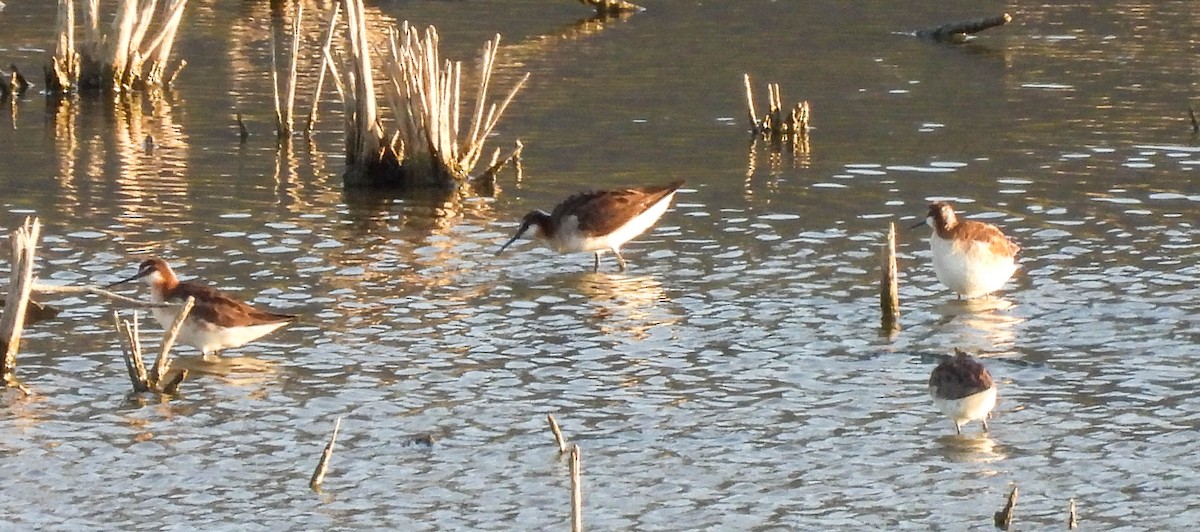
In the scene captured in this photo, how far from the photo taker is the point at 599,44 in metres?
31.3

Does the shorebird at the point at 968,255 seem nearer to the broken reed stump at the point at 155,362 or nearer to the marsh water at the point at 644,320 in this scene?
the marsh water at the point at 644,320

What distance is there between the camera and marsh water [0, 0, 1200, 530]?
399 inches

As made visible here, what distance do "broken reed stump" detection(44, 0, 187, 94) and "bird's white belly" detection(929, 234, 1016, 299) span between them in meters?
14.4

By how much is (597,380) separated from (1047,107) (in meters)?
14.0

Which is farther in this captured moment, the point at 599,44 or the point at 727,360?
the point at 599,44

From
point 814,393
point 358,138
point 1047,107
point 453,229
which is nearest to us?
point 814,393

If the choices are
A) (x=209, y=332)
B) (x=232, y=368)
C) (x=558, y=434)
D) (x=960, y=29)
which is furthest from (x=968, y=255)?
(x=960, y=29)

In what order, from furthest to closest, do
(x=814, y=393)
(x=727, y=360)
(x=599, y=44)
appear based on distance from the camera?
(x=599, y=44) < (x=727, y=360) < (x=814, y=393)

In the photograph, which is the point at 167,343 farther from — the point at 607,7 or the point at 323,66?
the point at 607,7

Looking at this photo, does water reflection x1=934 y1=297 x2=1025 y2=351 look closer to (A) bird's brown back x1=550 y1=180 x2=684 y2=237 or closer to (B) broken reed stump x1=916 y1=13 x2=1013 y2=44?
(A) bird's brown back x1=550 y1=180 x2=684 y2=237

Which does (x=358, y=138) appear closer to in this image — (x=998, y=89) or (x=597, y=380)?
(x=597, y=380)

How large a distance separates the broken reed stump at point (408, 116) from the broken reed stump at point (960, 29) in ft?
45.1

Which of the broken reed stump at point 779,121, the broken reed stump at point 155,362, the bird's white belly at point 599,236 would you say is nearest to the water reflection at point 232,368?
the broken reed stump at point 155,362

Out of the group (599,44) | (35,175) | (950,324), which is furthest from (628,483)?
(599,44)
